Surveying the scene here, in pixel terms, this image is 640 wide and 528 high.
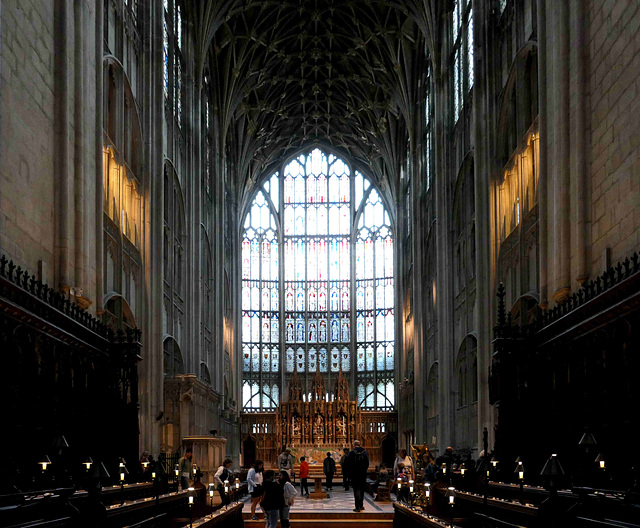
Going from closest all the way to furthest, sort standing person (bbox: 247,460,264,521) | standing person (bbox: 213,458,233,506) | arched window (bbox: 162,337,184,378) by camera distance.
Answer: standing person (bbox: 247,460,264,521)
standing person (bbox: 213,458,233,506)
arched window (bbox: 162,337,184,378)

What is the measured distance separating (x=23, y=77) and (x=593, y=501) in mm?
11604

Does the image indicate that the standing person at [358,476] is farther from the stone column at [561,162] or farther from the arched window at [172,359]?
the arched window at [172,359]

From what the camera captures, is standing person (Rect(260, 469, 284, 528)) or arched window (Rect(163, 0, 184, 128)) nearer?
standing person (Rect(260, 469, 284, 528))

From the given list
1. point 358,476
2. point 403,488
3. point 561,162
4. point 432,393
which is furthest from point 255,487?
point 432,393

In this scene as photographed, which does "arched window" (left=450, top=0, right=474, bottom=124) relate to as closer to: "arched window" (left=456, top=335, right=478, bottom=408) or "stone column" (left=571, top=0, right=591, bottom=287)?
"arched window" (left=456, top=335, right=478, bottom=408)

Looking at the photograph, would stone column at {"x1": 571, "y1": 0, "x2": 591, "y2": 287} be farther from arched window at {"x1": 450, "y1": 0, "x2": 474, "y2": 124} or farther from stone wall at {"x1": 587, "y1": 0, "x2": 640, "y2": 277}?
arched window at {"x1": 450, "y1": 0, "x2": 474, "y2": 124}

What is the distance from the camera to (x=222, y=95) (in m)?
45.7

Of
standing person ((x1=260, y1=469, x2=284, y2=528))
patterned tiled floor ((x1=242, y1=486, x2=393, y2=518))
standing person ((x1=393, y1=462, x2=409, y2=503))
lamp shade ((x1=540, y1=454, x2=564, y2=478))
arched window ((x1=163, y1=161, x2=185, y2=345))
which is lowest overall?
patterned tiled floor ((x1=242, y1=486, x2=393, y2=518))

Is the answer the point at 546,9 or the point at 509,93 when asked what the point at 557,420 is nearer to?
the point at 546,9

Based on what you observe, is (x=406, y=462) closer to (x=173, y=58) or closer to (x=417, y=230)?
(x=173, y=58)

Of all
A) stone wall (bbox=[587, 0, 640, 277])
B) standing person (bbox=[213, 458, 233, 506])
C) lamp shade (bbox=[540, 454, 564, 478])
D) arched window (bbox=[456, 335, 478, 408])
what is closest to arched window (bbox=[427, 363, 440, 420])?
arched window (bbox=[456, 335, 478, 408])

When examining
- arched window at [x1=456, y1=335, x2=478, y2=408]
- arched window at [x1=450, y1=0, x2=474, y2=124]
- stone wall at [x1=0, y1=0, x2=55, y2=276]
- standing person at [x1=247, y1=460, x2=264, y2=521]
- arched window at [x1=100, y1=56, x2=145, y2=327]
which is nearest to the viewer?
stone wall at [x1=0, y1=0, x2=55, y2=276]

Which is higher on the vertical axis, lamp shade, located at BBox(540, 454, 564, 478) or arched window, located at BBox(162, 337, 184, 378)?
arched window, located at BBox(162, 337, 184, 378)

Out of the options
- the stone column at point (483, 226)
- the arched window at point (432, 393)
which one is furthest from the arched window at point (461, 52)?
the arched window at point (432, 393)
